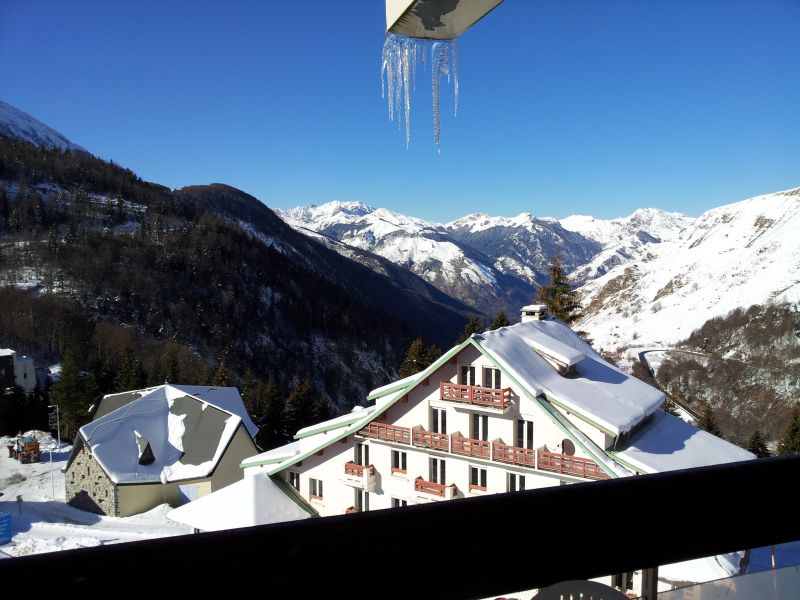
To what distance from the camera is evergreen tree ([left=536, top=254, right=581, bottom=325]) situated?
90.4ft

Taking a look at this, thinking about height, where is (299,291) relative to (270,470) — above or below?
above

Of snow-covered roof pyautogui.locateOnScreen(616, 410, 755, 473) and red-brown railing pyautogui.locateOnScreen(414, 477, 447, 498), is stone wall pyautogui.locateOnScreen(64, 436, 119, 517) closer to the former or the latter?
red-brown railing pyautogui.locateOnScreen(414, 477, 447, 498)

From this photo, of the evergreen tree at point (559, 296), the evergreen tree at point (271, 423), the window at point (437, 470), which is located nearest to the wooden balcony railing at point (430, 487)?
the window at point (437, 470)

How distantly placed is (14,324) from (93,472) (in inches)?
2464

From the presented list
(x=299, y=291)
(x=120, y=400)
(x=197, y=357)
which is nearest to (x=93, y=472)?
(x=120, y=400)

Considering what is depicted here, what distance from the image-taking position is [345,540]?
2.82 ft

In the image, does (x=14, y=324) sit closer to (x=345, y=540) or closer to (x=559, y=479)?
(x=559, y=479)

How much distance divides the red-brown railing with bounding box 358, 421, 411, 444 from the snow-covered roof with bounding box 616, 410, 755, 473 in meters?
5.35

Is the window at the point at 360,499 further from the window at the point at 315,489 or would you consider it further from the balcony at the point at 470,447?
the balcony at the point at 470,447

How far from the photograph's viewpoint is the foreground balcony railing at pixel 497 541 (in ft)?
2.48

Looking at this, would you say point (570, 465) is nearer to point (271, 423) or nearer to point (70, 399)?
point (271, 423)

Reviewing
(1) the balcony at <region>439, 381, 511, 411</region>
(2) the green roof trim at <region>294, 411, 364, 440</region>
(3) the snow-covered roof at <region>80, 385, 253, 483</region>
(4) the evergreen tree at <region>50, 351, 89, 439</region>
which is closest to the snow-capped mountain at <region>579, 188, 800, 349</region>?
(3) the snow-covered roof at <region>80, 385, 253, 483</region>

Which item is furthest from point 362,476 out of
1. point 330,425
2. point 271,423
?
point 271,423

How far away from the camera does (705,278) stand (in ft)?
387
